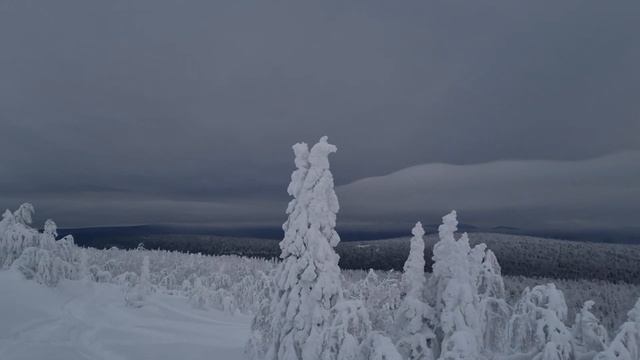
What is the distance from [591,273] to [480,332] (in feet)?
615

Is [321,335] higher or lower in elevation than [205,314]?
higher

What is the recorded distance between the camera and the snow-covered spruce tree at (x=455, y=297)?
16484mm

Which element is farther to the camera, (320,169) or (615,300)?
(615,300)

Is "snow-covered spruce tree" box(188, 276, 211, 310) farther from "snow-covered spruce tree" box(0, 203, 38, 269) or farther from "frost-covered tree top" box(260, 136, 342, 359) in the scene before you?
"frost-covered tree top" box(260, 136, 342, 359)

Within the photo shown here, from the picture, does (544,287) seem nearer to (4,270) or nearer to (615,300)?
(4,270)

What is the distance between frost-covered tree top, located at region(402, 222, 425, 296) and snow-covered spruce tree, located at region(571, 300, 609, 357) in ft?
21.6

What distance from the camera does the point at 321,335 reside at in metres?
20.1

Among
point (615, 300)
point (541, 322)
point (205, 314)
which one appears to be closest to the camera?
point (541, 322)

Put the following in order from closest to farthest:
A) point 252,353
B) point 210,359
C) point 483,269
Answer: point 483,269 → point 252,353 → point 210,359

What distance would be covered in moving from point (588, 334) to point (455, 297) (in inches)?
190

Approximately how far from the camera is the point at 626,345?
12.7 m

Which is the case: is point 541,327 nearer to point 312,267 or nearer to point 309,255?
point 312,267

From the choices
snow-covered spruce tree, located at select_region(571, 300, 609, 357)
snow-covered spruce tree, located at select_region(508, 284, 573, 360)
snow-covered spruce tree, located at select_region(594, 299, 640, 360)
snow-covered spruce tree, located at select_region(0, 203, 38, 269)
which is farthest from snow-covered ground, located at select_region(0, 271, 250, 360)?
snow-covered spruce tree, located at select_region(594, 299, 640, 360)

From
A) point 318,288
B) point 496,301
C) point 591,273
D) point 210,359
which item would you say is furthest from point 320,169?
point 591,273
